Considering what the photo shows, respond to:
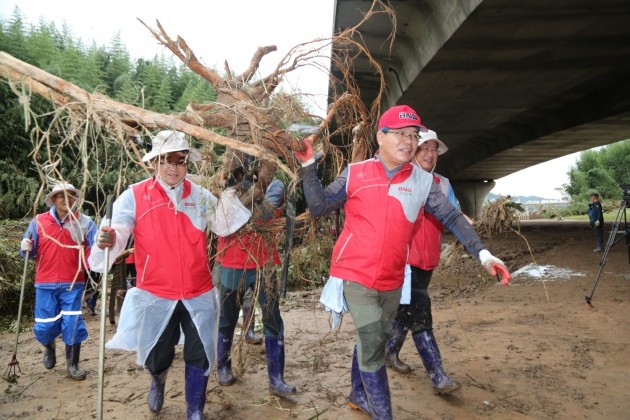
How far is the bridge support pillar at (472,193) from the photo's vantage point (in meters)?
29.1

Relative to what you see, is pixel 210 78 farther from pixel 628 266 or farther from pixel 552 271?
pixel 628 266

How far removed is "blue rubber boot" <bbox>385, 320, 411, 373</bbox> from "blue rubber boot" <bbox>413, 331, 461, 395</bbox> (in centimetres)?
41

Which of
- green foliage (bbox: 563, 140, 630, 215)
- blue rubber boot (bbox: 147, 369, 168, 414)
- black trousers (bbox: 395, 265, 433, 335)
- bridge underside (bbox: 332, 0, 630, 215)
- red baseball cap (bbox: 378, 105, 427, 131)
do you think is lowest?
blue rubber boot (bbox: 147, 369, 168, 414)

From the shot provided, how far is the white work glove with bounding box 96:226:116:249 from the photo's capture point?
286cm

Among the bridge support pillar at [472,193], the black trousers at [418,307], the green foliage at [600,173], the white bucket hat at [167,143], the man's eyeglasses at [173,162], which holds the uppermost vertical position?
the green foliage at [600,173]

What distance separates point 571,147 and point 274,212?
18593 mm

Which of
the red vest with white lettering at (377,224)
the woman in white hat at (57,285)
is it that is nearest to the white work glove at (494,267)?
the red vest with white lettering at (377,224)

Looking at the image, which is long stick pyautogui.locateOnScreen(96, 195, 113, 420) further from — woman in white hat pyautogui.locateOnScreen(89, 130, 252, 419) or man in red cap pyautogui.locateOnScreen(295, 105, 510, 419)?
man in red cap pyautogui.locateOnScreen(295, 105, 510, 419)

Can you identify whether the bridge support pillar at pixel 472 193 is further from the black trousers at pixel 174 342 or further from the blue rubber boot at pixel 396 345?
the black trousers at pixel 174 342

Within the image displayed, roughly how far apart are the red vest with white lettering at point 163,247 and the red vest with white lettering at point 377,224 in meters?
0.97

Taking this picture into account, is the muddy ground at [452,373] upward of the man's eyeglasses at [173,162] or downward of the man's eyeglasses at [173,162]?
downward

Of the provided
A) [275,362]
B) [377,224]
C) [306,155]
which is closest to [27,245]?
[275,362]

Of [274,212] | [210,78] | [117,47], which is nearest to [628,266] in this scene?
[274,212]

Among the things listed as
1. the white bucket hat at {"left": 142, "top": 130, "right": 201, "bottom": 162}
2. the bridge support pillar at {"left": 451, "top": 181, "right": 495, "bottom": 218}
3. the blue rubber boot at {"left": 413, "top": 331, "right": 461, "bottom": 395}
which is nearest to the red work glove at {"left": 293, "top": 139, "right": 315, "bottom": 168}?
the white bucket hat at {"left": 142, "top": 130, "right": 201, "bottom": 162}
